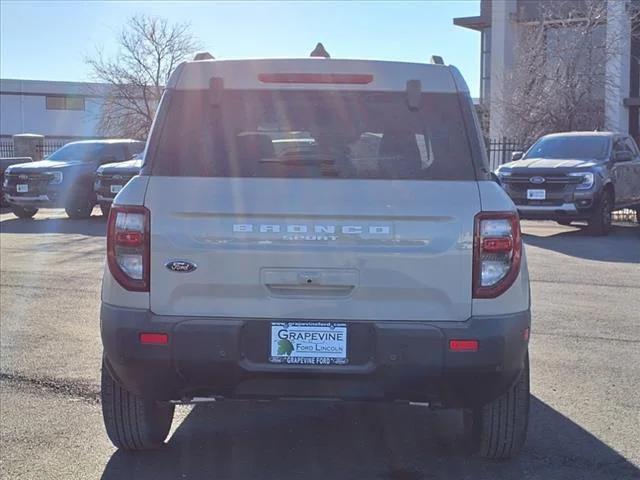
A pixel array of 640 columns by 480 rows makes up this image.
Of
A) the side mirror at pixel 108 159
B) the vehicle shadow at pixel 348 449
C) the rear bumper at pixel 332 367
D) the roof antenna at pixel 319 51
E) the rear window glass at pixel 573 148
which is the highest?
the roof antenna at pixel 319 51

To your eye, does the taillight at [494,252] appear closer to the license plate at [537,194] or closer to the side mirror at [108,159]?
the license plate at [537,194]

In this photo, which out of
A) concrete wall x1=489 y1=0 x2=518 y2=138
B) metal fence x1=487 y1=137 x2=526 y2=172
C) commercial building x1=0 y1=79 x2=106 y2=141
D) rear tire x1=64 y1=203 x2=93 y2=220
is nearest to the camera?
rear tire x1=64 y1=203 x2=93 y2=220

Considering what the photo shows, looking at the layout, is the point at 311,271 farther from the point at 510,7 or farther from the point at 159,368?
the point at 510,7

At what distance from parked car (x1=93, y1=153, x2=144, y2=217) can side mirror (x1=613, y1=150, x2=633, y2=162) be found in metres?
8.95

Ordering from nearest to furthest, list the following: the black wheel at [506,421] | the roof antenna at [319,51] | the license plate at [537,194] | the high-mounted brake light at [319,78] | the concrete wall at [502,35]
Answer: the high-mounted brake light at [319,78]
the black wheel at [506,421]
the roof antenna at [319,51]
the license plate at [537,194]
the concrete wall at [502,35]

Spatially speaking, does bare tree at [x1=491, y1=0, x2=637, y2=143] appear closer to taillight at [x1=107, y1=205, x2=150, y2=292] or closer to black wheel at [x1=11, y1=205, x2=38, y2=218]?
black wheel at [x1=11, y1=205, x2=38, y2=218]

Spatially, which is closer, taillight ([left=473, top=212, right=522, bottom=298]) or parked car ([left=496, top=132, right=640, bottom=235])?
taillight ([left=473, top=212, right=522, bottom=298])

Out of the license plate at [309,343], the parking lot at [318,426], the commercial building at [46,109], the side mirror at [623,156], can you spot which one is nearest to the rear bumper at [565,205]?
the side mirror at [623,156]

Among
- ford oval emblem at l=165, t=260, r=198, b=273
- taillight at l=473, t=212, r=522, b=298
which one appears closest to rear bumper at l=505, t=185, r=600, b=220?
taillight at l=473, t=212, r=522, b=298

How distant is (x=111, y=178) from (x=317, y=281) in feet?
46.0

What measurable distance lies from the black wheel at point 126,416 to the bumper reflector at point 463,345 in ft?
4.88

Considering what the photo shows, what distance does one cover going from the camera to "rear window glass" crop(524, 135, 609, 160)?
15.8 meters

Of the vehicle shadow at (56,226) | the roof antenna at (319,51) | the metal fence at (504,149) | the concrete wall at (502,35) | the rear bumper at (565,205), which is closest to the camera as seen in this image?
the roof antenna at (319,51)

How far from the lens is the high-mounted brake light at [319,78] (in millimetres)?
4211
